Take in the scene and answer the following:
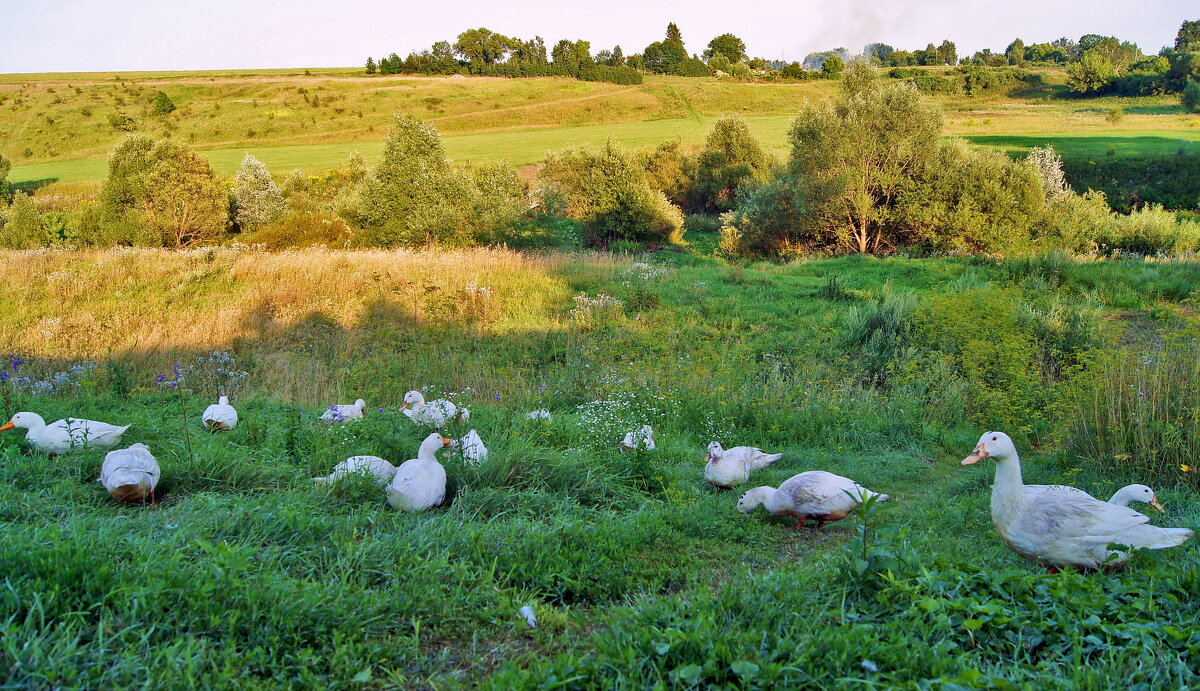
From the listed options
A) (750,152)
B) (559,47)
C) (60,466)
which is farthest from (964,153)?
(559,47)

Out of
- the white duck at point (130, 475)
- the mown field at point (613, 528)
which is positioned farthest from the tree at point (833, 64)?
the white duck at point (130, 475)

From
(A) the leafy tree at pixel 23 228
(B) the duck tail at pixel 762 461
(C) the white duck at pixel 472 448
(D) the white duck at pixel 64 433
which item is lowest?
(A) the leafy tree at pixel 23 228

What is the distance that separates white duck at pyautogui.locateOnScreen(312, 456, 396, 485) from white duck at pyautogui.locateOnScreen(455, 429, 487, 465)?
0.56 meters

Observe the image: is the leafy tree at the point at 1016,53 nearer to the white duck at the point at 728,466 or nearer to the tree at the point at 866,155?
the tree at the point at 866,155

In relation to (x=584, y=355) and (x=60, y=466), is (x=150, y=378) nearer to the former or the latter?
(x=60, y=466)

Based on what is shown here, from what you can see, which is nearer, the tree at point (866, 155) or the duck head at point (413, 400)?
the duck head at point (413, 400)

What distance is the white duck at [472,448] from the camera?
546 cm

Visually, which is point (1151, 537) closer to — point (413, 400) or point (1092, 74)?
point (413, 400)

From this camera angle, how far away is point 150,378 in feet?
31.8

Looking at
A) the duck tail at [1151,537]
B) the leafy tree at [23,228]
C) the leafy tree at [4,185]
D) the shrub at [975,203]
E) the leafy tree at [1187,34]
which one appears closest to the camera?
the duck tail at [1151,537]

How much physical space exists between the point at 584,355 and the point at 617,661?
28.7 feet

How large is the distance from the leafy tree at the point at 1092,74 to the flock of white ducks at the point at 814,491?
2772 inches

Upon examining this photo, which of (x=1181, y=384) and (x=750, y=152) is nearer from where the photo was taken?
(x=1181, y=384)

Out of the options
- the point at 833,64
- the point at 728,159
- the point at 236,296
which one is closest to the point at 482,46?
the point at 833,64
